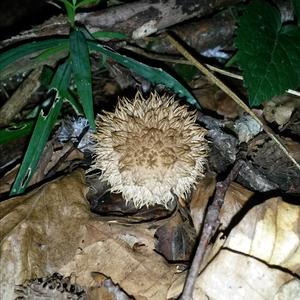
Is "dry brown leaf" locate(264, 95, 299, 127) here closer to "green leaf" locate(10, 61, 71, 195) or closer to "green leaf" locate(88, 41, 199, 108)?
"green leaf" locate(88, 41, 199, 108)

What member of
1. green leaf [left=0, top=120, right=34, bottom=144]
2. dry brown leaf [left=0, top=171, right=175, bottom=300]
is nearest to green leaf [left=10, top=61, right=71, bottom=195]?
dry brown leaf [left=0, top=171, right=175, bottom=300]

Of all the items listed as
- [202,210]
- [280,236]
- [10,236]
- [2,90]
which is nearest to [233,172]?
[202,210]

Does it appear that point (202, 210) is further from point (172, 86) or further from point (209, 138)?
point (172, 86)

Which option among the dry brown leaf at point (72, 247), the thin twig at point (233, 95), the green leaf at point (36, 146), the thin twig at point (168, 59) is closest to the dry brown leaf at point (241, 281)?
the dry brown leaf at point (72, 247)

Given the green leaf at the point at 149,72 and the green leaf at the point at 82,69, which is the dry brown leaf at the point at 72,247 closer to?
the green leaf at the point at 82,69

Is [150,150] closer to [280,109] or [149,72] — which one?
[149,72]

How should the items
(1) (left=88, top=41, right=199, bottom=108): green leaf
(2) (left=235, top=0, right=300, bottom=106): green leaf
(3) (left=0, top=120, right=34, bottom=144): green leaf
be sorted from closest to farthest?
(2) (left=235, top=0, right=300, bottom=106): green leaf < (1) (left=88, top=41, right=199, bottom=108): green leaf < (3) (left=0, top=120, right=34, bottom=144): green leaf

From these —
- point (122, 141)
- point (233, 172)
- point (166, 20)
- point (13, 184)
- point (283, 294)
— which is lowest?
point (283, 294)
